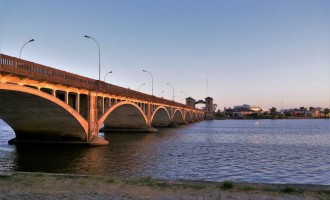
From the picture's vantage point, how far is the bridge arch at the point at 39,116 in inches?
1136

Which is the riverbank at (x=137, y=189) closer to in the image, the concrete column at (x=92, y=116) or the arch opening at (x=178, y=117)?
the concrete column at (x=92, y=116)

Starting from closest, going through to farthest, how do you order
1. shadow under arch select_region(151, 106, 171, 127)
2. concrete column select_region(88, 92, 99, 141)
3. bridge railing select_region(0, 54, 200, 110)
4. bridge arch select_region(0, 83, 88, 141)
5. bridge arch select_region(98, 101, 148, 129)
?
1. bridge railing select_region(0, 54, 200, 110)
2. bridge arch select_region(0, 83, 88, 141)
3. concrete column select_region(88, 92, 99, 141)
4. bridge arch select_region(98, 101, 148, 129)
5. shadow under arch select_region(151, 106, 171, 127)

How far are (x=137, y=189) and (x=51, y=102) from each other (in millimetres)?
21589

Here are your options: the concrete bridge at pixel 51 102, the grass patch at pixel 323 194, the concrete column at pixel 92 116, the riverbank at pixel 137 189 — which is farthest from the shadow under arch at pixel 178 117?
the grass patch at pixel 323 194

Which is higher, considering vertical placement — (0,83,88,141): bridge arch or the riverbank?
(0,83,88,141): bridge arch

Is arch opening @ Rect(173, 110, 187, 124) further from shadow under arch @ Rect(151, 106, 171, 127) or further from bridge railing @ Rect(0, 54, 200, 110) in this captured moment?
bridge railing @ Rect(0, 54, 200, 110)

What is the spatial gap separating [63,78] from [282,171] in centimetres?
2082

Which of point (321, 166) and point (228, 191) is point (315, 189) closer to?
point (228, 191)

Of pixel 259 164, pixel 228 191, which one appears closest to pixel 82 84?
pixel 259 164

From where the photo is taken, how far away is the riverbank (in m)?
10.8

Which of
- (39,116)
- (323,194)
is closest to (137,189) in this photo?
(323,194)

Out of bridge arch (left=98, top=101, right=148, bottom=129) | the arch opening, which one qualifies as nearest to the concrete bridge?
bridge arch (left=98, top=101, right=148, bottom=129)

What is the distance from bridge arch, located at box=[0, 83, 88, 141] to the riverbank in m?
14.0

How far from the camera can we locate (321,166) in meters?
26.1
